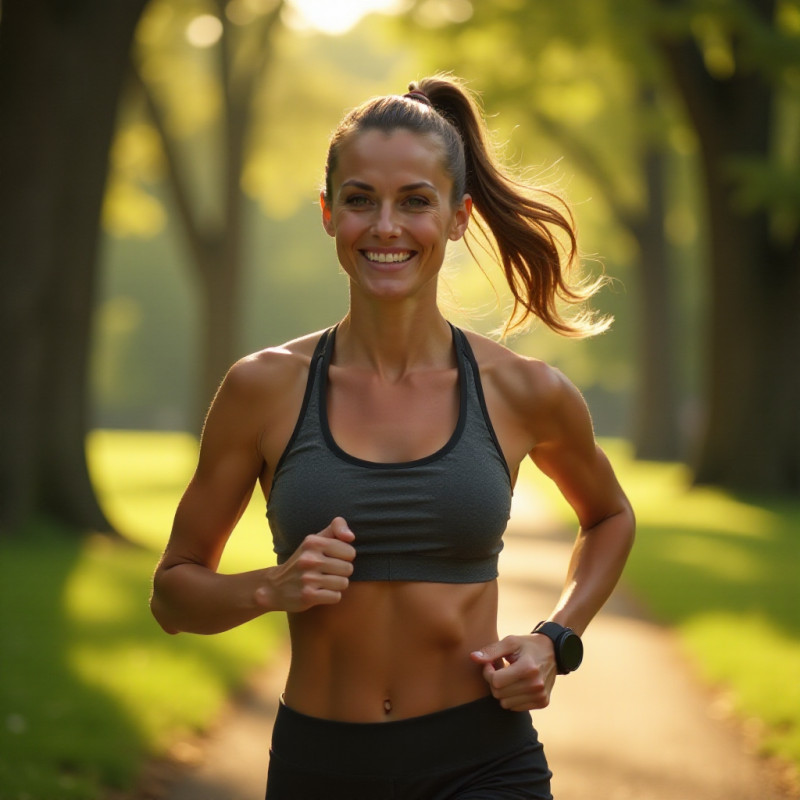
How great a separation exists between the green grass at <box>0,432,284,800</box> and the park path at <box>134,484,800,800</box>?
21 centimetres

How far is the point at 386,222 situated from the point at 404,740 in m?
1.09

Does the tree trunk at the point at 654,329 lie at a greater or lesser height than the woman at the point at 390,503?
greater

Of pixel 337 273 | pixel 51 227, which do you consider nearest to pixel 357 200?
pixel 51 227

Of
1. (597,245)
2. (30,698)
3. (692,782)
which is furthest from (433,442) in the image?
(597,245)

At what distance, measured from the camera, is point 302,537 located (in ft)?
9.79

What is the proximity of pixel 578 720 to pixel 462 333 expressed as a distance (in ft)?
15.7

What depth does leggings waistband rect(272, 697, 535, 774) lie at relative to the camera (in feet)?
9.93

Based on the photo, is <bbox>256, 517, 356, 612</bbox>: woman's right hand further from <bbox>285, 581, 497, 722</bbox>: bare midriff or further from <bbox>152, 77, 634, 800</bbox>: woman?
<bbox>285, 581, 497, 722</bbox>: bare midriff

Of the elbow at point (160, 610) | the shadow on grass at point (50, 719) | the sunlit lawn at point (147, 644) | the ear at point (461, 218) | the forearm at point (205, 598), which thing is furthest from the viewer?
the sunlit lawn at point (147, 644)

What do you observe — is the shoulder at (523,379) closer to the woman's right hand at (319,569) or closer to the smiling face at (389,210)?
the smiling face at (389,210)

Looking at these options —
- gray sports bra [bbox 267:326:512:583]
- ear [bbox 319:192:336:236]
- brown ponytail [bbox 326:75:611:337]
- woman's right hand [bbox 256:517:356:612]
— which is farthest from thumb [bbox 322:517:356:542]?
brown ponytail [bbox 326:75:611:337]

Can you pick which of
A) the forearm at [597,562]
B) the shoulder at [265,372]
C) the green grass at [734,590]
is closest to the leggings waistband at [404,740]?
the forearm at [597,562]

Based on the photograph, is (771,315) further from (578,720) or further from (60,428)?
(578,720)

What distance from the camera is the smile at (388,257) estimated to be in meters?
3.11
